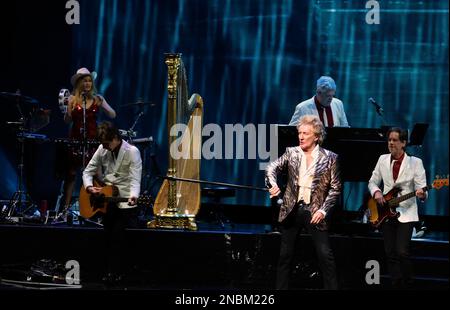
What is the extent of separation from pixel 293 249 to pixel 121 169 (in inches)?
84.1

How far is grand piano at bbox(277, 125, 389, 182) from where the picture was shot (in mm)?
8844

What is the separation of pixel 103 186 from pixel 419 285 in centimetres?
342

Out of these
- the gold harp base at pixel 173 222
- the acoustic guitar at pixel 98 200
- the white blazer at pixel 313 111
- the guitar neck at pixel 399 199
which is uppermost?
the white blazer at pixel 313 111

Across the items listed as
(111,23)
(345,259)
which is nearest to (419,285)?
(345,259)

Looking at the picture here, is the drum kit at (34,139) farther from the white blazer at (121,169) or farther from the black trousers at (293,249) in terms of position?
the black trousers at (293,249)

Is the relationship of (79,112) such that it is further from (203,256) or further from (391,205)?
(391,205)

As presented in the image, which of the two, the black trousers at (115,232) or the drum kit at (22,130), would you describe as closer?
the black trousers at (115,232)

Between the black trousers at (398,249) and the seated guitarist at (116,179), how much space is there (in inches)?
98.1

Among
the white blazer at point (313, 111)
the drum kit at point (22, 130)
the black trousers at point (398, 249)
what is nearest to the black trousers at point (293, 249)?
the black trousers at point (398, 249)

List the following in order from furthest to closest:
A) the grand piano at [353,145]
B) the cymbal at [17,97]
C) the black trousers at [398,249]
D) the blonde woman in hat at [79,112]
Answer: the blonde woman in hat at [79,112]
the cymbal at [17,97]
the grand piano at [353,145]
the black trousers at [398,249]

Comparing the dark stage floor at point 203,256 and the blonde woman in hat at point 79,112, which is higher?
the blonde woman in hat at point 79,112

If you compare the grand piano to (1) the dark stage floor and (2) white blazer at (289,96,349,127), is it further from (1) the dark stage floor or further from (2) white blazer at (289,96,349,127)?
(2) white blazer at (289,96,349,127)

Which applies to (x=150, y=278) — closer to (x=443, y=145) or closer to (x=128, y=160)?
(x=128, y=160)

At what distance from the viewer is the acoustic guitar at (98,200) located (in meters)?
8.33
